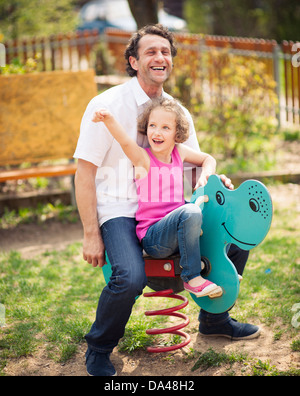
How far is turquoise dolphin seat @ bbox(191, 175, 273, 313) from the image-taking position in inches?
103

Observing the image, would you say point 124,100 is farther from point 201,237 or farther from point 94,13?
point 94,13

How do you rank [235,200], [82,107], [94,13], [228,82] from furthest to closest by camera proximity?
[94,13], [228,82], [82,107], [235,200]

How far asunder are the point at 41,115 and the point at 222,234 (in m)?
3.40

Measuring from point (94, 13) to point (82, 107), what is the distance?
16.6 m

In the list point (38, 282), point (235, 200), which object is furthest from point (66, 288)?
point (235, 200)

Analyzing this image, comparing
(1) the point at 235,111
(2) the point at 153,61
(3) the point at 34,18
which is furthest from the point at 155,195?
(3) the point at 34,18

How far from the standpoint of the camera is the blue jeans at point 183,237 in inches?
102

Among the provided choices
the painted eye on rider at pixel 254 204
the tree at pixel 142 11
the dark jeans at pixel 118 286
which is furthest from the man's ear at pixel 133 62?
the tree at pixel 142 11

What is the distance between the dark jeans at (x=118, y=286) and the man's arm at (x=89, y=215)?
2.6 inches

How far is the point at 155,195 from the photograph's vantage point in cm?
286

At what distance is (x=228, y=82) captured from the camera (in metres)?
7.18

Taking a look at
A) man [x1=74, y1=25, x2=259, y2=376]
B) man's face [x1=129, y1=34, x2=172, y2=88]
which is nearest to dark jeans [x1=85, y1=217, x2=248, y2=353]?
man [x1=74, y1=25, x2=259, y2=376]

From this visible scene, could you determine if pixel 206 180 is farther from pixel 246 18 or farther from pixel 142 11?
pixel 246 18

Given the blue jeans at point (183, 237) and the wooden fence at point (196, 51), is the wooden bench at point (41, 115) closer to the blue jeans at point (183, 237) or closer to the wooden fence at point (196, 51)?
the wooden fence at point (196, 51)
